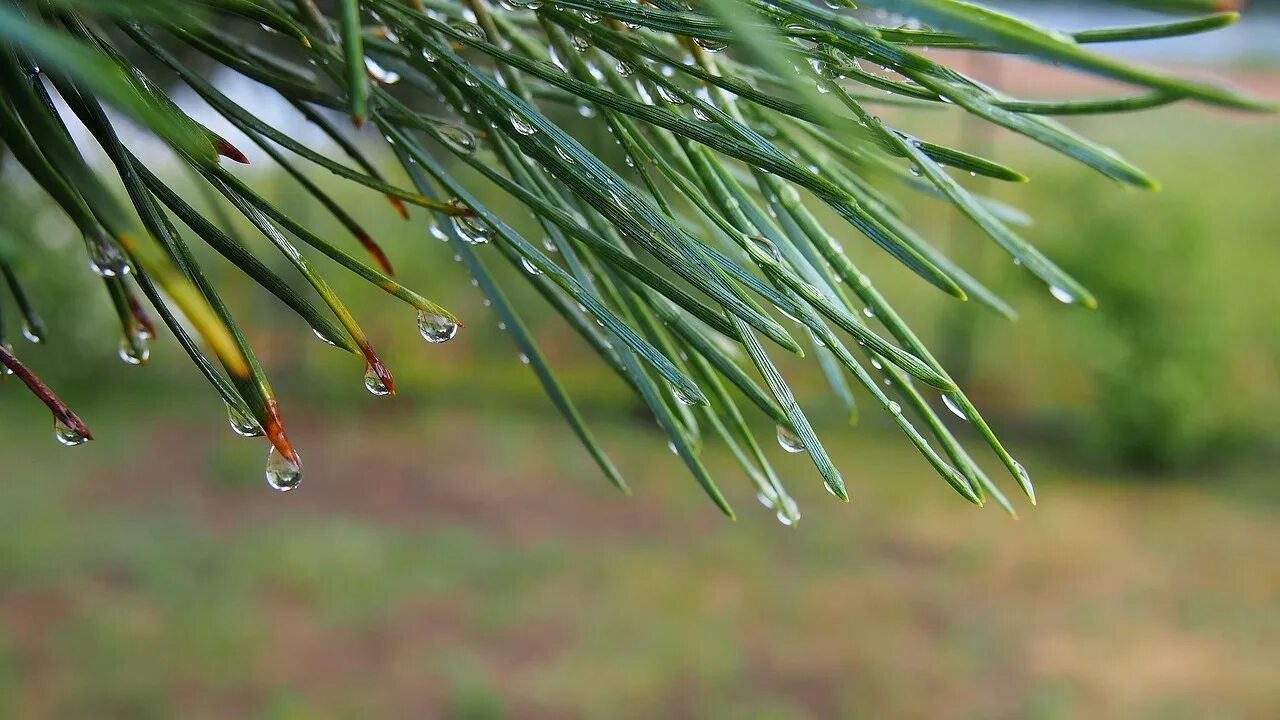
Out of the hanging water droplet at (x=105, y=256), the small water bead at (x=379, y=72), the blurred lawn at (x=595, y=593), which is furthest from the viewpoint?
the blurred lawn at (x=595, y=593)

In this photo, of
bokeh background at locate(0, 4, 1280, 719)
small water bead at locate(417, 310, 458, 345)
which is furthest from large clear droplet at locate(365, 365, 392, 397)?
bokeh background at locate(0, 4, 1280, 719)

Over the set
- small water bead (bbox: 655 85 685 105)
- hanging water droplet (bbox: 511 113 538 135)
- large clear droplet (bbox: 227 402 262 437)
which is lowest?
large clear droplet (bbox: 227 402 262 437)

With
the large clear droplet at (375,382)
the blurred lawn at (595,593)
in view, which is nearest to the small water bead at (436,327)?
the large clear droplet at (375,382)

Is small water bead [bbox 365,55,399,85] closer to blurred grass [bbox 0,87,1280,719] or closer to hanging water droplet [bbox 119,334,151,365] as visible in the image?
hanging water droplet [bbox 119,334,151,365]

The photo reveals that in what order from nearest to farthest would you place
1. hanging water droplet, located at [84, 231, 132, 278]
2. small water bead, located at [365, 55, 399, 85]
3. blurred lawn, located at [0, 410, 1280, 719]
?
1. hanging water droplet, located at [84, 231, 132, 278]
2. small water bead, located at [365, 55, 399, 85]
3. blurred lawn, located at [0, 410, 1280, 719]

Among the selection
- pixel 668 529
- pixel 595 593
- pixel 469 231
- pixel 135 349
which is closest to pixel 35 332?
pixel 135 349

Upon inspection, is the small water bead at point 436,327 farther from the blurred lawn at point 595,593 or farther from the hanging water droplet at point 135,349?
the blurred lawn at point 595,593
